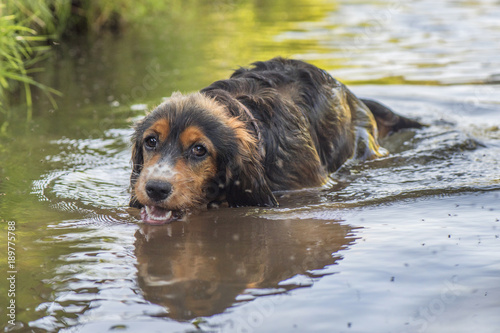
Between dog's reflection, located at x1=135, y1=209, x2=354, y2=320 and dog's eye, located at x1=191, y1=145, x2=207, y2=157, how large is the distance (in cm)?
52

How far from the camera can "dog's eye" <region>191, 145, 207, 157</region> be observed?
557cm

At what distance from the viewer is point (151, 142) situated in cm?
567

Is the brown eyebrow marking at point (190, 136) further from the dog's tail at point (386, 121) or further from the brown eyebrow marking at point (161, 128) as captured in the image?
the dog's tail at point (386, 121)

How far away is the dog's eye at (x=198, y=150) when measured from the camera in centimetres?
557

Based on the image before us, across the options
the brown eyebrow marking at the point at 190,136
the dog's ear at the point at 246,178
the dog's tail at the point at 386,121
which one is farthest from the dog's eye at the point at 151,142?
the dog's tail at the point at 386,121

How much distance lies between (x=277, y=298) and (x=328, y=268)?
1.86ft

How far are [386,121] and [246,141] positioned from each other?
3.04 metres

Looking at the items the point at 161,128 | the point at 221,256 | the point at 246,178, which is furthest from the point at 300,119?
the point at 221,256

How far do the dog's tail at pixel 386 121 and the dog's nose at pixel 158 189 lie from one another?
150 inches

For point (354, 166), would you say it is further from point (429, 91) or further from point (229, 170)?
point (429, 91)

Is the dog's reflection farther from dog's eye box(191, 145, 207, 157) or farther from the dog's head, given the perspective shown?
dog's eye box(191, 145, 207, 157)

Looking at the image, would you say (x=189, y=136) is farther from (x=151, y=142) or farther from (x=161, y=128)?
(x=151, y=142)

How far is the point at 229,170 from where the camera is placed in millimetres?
5809

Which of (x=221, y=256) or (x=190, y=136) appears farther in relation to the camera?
(x=190, y=136)
